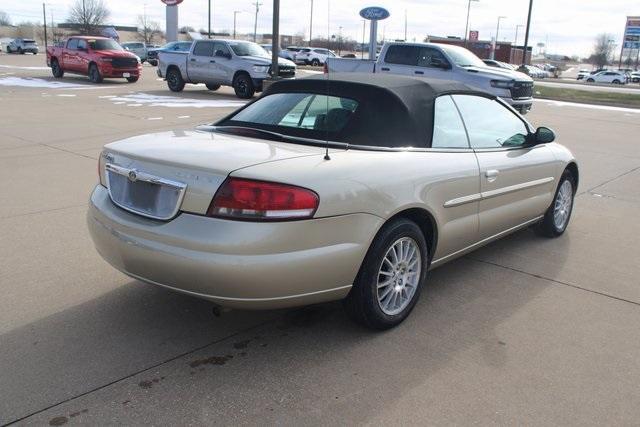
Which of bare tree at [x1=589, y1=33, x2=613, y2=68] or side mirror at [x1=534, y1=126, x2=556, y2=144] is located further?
bare tree at [x1=589, y1=33, x2=613, y2=68]

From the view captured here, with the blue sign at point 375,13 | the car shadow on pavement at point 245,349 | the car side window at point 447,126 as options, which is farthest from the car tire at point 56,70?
the car side window at point 447,126

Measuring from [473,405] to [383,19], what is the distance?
23368mm

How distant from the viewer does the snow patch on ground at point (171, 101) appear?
649 inches

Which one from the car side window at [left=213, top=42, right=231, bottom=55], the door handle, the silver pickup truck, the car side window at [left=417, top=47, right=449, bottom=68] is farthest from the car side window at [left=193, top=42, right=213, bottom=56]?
the door handle

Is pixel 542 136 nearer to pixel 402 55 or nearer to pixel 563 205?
pixel 563 205

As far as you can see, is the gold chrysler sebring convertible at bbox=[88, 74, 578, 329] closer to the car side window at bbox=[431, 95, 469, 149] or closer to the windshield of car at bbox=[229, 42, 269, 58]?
the car side window at bbox=[431, 95, 469, 149]

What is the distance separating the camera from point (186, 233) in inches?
118

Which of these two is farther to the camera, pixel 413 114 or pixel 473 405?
pixel 413 114

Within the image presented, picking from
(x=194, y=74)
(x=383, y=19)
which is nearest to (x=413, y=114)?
(x=194, y=74)

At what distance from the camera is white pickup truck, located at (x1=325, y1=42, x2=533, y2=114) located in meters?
14.9

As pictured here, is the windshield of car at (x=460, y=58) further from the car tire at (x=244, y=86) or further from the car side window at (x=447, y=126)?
the car side window at (x=447, y=126)

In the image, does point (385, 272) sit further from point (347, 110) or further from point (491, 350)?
point (347, 110)

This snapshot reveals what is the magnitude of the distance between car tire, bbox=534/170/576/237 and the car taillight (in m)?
3.26

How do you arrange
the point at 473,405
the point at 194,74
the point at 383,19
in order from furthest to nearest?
the point at 383,19, the point at 194,74, the point at 473,405
